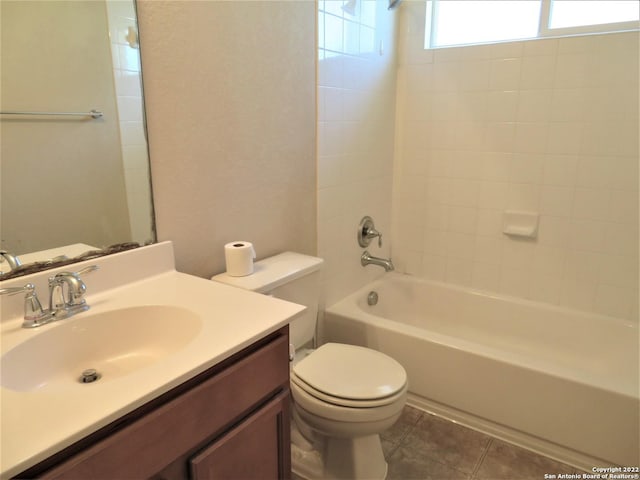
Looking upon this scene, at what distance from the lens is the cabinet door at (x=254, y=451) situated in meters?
0.96

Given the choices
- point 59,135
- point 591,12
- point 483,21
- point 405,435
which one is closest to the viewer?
point 59,135

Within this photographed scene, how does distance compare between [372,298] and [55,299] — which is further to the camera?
[372,298]

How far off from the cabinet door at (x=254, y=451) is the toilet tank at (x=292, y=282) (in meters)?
0.42

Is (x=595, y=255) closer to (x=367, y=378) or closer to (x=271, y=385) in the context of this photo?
(x=367, y=378)

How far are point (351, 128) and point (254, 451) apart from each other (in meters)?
1.55

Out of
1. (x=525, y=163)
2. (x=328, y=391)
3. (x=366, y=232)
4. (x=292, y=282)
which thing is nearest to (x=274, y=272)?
(x=292, y=282)

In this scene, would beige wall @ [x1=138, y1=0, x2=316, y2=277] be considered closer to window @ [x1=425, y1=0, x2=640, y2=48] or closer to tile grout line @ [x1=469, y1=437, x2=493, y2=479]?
window @ [x1=425, y1=0, x2=640, y2=48]

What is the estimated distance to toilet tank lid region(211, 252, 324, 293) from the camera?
1497 millimetres

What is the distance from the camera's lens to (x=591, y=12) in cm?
207

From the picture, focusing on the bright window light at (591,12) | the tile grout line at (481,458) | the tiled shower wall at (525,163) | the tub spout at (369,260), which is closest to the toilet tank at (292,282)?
the tub spout at (369,260)

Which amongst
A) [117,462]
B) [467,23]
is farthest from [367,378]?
[467,23]

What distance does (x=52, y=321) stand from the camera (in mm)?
1044

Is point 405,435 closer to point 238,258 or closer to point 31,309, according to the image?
point 238,258

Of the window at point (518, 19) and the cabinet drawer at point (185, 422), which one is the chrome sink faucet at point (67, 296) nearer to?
the cabinet drawer at point (185, 422)
